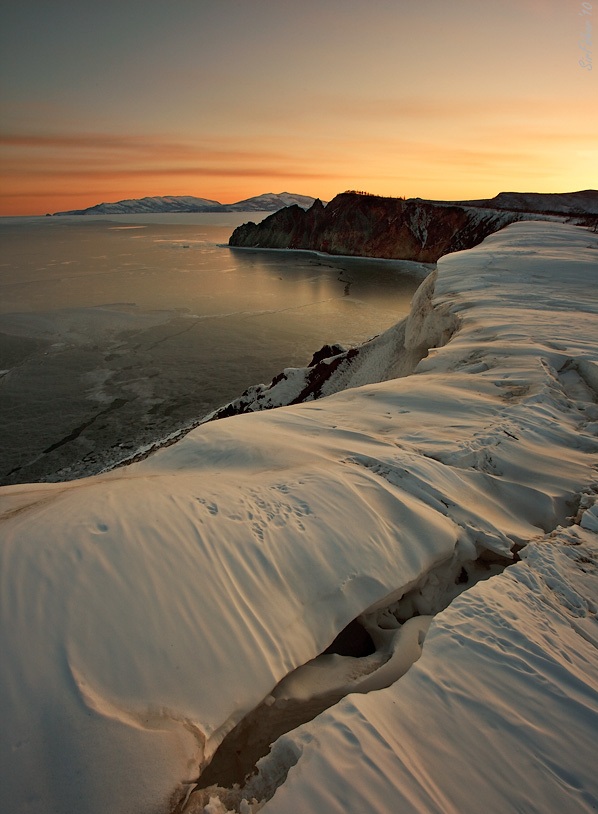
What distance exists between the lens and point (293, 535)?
2602 millimetres

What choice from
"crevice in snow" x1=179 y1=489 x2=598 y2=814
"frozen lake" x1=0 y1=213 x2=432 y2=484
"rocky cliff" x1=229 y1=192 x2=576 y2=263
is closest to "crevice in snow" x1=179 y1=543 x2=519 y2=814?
"crevice in snow" x1=179 y1=489 x2=598 y2=814

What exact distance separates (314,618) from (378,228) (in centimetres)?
5038

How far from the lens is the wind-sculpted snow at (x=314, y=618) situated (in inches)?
62.3

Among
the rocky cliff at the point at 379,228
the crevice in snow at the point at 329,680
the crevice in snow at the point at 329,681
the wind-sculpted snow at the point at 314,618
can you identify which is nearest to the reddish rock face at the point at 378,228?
the rocky cliff at the point at 379,228

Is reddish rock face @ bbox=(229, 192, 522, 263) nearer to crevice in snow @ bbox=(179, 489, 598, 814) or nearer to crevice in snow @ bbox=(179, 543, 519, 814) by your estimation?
crevice in snow @ bbox=(179, 489, 598, 814)

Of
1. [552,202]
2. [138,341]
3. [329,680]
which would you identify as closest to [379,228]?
[552,202]

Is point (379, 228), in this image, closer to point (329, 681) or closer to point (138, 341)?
point (138, 341)

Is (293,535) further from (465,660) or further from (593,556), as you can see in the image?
(593,556)

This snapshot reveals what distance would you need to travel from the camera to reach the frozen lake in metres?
9.65

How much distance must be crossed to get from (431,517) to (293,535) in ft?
3.09

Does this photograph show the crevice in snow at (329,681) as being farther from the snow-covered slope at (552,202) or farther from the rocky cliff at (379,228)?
the snow-covered slope at (552,202)

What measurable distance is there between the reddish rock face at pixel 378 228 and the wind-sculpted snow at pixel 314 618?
3472cm

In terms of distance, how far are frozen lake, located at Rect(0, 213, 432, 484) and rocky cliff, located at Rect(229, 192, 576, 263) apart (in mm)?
8733

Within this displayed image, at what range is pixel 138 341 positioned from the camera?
627 inches
